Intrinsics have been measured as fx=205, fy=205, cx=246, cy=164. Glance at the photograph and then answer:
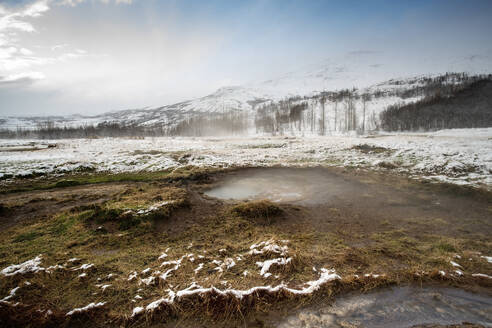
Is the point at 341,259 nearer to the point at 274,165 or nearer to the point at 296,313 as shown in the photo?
the point at 296,313

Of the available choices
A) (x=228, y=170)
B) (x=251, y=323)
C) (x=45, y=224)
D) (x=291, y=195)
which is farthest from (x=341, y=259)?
(x=228, y=170)

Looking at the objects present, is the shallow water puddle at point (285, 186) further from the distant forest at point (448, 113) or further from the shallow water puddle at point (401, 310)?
the distant forest at point (448, 113)

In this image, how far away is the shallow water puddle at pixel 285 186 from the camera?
1014cm

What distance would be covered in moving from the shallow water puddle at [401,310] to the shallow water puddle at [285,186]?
18.2 ft

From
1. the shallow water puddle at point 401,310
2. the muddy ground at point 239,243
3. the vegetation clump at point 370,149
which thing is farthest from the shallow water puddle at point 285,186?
the vegetation clump at point 370,149

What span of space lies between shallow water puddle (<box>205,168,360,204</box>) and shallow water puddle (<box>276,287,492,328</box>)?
5.55 metres

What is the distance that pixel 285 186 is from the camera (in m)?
11.9

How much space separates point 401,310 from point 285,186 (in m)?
8.67

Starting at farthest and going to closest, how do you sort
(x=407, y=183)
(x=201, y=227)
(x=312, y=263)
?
1. (x=407, y=183)
2. (x=201, y=227)
3. (x=312, y=263)

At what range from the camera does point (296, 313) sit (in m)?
3.23

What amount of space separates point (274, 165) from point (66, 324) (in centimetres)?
1596

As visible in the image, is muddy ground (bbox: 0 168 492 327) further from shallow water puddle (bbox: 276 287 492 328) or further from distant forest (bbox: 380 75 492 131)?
distant forest (bbox: 380 75 492 131)

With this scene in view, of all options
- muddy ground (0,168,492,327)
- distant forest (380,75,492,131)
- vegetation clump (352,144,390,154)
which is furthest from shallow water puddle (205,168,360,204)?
distant forest (380,75,492,131)

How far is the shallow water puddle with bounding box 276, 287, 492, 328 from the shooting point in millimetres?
3104
